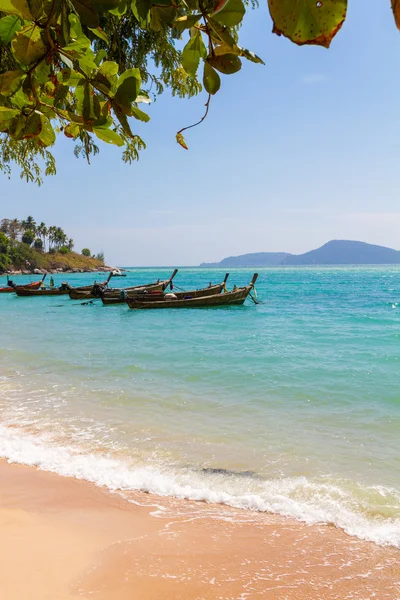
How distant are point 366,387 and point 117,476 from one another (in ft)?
22.2

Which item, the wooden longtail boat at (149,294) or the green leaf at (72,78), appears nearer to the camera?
the green leaf at (72,78)

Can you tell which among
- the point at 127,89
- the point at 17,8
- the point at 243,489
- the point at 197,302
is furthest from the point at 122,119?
the point at 197,302

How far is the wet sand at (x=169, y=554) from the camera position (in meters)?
3.20

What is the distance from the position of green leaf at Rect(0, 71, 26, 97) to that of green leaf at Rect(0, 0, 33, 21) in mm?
166

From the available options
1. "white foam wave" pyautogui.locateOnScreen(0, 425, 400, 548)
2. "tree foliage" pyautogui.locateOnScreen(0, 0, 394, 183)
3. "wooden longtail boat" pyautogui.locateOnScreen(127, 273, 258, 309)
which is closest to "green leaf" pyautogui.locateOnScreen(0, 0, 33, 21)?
"tree foliage" pyautogui.locateOnScreen(0, 0, 394, 183)

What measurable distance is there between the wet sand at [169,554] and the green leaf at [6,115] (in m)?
3.32

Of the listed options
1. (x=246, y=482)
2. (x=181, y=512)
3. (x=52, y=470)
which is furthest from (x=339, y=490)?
(x=52, y=470)

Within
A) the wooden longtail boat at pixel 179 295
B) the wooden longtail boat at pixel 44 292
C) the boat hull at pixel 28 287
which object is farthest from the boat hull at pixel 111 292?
the boat hull at pixel 28 287

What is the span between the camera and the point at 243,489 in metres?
5.00

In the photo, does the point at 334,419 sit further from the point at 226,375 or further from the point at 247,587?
the point at 247,587

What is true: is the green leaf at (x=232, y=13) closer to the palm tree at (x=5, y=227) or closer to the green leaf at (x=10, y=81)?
the green leaf at (x=10, y=81)

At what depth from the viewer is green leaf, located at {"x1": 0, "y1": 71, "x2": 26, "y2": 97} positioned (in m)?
0.98

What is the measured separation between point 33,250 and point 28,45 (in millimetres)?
127247

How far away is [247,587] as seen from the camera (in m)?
3.27
